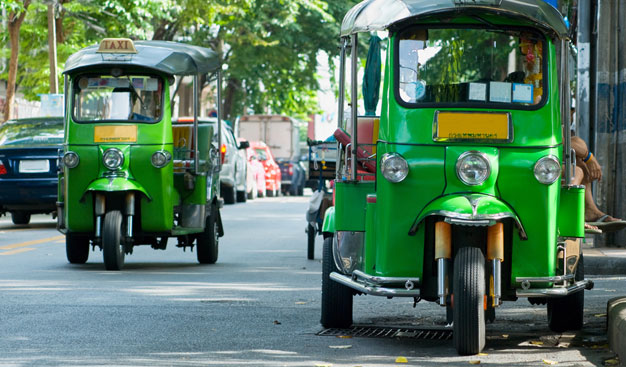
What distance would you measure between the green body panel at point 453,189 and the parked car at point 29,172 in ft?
40.0

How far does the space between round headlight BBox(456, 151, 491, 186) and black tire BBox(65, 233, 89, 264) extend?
23.0 feet

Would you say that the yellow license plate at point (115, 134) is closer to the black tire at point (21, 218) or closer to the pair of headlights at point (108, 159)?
the pair of headlights at point (108, 159)

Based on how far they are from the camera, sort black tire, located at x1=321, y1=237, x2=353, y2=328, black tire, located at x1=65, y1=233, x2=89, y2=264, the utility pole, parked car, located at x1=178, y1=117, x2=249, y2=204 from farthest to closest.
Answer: the utility pole
parked car, located at x1=178, y1=117, x2=249, y2=204
black tire, located at x1=65, y1=233, x2=89, y2=264
black tire, located at x1=321, y1=237, x2=353, y2=328

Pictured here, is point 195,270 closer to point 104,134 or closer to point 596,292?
point 104,134

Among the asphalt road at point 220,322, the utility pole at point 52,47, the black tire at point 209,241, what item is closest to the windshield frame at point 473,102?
the asphalt road at point 220,322

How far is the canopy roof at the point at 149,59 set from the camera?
12.7m

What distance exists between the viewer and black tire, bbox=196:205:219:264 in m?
13.8

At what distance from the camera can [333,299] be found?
8281 mm

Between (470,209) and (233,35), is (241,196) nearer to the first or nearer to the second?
(233,35)

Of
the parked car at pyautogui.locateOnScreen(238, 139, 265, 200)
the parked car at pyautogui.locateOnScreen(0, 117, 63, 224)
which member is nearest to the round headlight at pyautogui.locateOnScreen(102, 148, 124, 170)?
the parked car at pyautogui.locateOnScreen(0, 117, 63, 224)

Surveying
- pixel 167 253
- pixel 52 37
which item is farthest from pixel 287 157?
pixel 167 253

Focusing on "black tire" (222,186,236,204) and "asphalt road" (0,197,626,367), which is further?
"black tire" (222,186,236,204)

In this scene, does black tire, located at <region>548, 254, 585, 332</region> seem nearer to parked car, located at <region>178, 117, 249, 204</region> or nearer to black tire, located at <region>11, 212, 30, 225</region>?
black tire, located at <region>11, 212, 30, 225</region>

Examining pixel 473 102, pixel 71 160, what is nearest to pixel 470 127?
pixel 473 102
